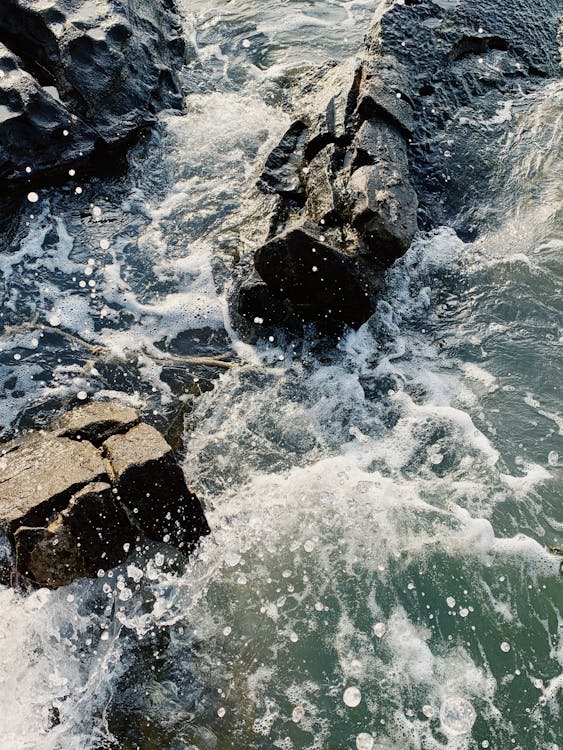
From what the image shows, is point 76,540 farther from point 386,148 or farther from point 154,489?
point 386,148

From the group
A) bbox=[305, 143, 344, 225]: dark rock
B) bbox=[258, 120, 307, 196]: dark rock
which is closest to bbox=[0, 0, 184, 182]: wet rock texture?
bbox=[258, 120, 307, 196]: dark rock

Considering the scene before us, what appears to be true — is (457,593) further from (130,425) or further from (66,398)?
(66,398)

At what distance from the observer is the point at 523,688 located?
3771mm

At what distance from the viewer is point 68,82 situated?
641cm

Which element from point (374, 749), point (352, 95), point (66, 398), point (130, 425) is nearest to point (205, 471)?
point (130, 425)

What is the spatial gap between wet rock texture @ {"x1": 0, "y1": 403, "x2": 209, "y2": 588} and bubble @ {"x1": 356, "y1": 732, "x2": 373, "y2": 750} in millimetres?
1376

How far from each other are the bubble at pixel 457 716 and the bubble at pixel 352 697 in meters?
0.42

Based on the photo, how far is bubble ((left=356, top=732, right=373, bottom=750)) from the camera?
3605 mm

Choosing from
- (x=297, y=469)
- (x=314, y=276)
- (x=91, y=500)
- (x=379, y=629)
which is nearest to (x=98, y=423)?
(x=91, y=500)

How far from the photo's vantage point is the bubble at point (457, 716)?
3.63 m

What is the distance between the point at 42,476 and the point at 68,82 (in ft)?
13.0

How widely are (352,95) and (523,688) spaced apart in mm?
4539

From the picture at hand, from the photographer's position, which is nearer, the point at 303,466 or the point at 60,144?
the point at 303,466

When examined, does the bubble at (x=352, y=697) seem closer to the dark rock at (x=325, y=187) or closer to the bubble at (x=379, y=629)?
the bubble at (x=379, y=629)
